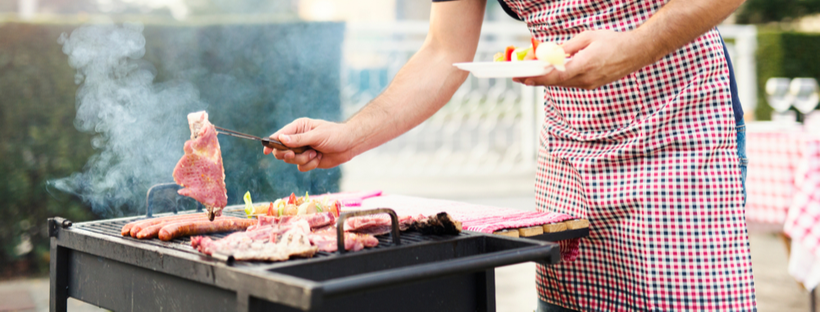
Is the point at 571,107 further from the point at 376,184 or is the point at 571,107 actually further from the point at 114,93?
the point at 376,184

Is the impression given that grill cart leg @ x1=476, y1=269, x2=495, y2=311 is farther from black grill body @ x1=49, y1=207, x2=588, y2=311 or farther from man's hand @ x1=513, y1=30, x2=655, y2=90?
man's hand @ x1=513, y1=30, x2=655, y2=90

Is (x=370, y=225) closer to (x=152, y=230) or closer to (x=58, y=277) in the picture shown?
(x=152, y=230)

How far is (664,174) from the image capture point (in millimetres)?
1870

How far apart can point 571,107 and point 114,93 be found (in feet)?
14.1

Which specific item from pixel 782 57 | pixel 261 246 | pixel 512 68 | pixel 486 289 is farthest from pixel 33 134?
pixel 782 57

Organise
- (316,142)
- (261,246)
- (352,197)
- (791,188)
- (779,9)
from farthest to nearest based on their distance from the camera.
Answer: (779,9), (791,188), (352,197), (316,142), (261,246)

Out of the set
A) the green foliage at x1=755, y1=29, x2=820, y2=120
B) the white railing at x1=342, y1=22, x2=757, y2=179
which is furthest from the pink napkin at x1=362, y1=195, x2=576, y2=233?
the green foliage at x1=755, y1=29, x2=820, y2=120

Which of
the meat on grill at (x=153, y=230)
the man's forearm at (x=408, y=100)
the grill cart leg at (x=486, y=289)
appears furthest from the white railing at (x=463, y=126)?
the grill cart leg at (x=486, y=289)

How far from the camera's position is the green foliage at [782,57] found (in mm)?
10188

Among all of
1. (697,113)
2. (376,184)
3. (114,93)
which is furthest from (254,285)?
(376,184)

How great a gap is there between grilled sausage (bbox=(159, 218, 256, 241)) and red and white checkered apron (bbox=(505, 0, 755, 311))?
108 centimetres

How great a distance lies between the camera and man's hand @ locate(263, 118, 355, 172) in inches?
80.1

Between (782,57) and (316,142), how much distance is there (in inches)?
413

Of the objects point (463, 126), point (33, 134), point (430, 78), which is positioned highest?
point (463, 126)
